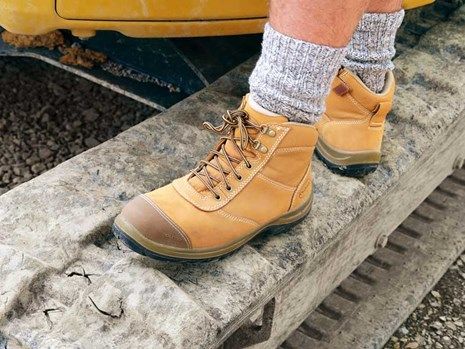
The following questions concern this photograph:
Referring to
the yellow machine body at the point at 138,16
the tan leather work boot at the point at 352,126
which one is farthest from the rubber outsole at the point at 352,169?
the yellow machine body at the point at 138,16

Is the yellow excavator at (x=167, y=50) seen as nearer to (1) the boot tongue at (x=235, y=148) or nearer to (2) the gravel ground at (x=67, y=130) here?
(2) the gravel ground at (x=67, y=130)

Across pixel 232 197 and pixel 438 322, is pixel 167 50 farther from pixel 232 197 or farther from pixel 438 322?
pixel 438 322

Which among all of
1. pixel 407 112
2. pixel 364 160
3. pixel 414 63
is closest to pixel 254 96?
pixel 364 160

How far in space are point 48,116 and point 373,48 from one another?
4.52 ft

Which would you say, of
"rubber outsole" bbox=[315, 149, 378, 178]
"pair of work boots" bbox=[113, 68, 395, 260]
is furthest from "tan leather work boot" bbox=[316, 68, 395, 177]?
"pair of work boots" bbox=[113, 68, 395, 260]

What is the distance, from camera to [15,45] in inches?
109

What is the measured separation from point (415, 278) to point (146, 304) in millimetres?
1287

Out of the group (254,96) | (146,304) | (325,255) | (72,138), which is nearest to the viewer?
(146,304)

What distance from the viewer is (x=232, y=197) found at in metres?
1.75

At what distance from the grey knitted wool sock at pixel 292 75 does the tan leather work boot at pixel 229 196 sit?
0.04m

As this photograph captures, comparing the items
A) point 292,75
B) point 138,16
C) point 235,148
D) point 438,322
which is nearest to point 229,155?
point 235,148

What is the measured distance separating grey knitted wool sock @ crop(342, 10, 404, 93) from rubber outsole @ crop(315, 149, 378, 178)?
0.20 metres

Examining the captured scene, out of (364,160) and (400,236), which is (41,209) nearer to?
(364,160)

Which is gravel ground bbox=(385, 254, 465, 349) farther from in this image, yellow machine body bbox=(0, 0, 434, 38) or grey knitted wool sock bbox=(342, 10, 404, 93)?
yellow machine body bbox=(0, 0, 434, 38)
